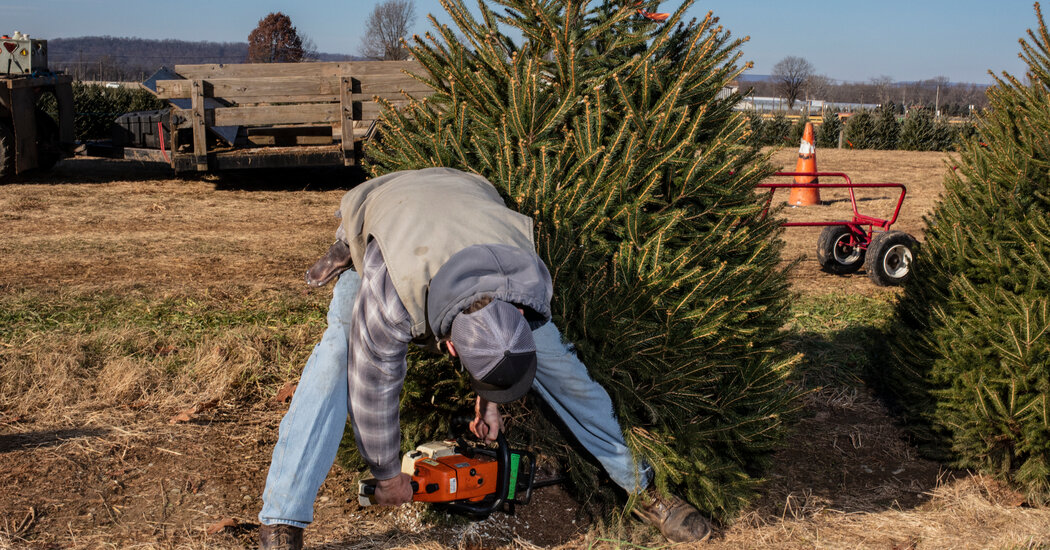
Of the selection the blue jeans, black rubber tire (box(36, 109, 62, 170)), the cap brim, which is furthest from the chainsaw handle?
black rubber tire (box(36, 109, 62, 170))

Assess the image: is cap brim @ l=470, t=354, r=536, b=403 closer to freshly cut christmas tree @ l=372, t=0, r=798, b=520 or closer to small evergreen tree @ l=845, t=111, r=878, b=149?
freshly cut christmas tree @ l=372, t=0, r=798, b=520

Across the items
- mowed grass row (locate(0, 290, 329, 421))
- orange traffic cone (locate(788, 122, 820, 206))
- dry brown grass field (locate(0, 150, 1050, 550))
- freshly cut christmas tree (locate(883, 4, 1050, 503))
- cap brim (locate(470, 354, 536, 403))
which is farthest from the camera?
orange traffic cone (locate(788, 122, 820, 206))

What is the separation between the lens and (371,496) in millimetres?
2953

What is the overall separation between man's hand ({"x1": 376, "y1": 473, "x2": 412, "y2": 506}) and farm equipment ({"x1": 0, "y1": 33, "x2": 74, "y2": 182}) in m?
11.4

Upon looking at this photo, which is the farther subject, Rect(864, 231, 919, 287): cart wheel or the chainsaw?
Rect(864, 231, 919, 287): cart wheel

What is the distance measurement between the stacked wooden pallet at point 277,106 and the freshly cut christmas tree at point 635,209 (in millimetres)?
8035

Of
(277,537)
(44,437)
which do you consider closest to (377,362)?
(277,537)

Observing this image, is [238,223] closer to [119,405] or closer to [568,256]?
[119,405]

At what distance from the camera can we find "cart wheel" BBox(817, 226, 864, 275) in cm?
872

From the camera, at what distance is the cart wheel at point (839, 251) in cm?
872

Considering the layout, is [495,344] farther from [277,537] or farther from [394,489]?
[277,537]

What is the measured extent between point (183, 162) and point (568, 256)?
31.7 ft

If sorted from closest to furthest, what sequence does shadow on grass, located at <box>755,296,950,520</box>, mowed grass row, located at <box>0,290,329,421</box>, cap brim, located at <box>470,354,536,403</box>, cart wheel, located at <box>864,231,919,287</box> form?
cap brim, located at <box>470,354,536,403</box>
shadow on grass, located at <box>755,296,950,520</box>
mowed grass row, located at <box>0,290,329,421</box>
cart wheel, located at <box>864,231,919,287</box>

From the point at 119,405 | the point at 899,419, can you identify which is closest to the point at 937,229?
the point at 899,419
